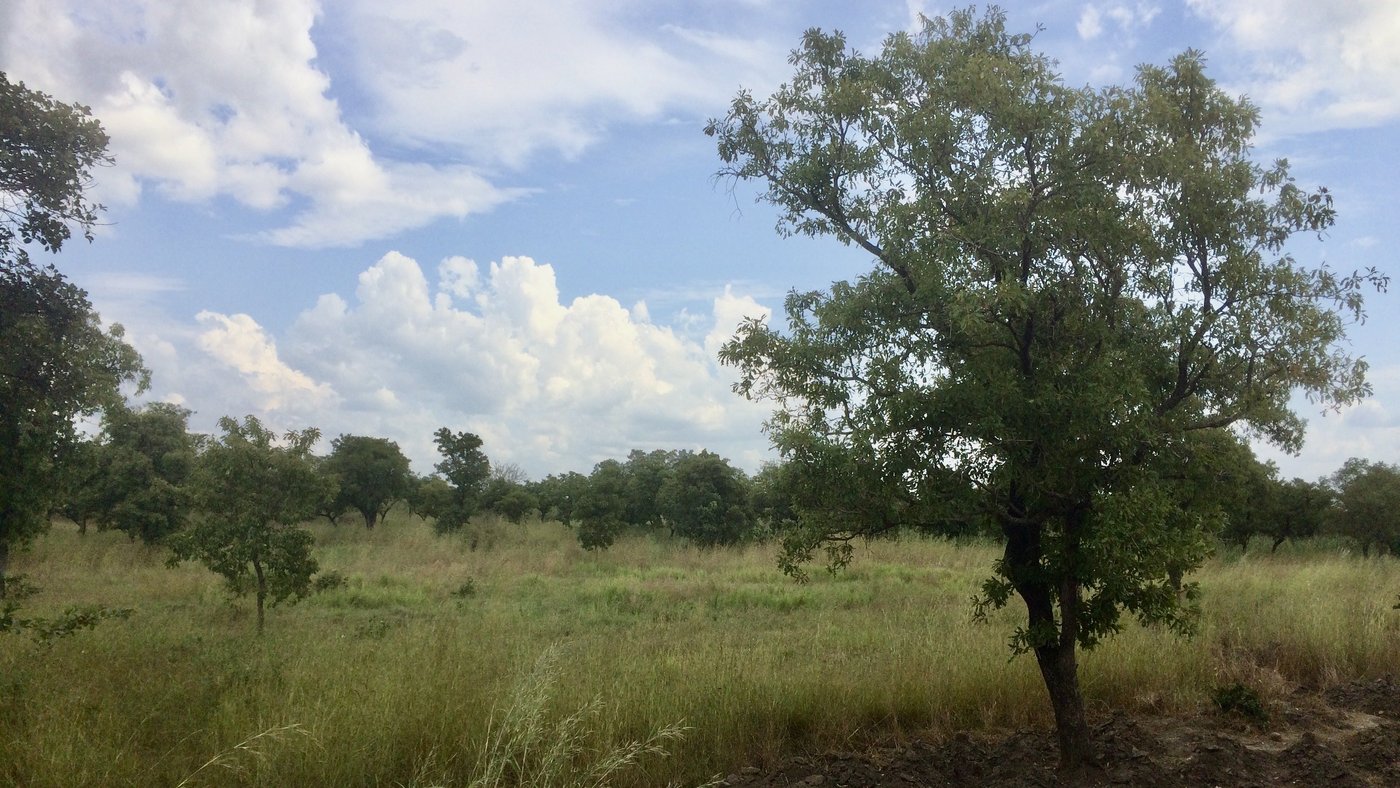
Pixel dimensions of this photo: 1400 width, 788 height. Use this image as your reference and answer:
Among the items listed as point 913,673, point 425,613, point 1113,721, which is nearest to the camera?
point 1113,721

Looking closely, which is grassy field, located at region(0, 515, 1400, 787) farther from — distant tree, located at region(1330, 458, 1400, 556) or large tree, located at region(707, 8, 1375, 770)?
distant tree, located at region(1330, 458, 1400, 556)

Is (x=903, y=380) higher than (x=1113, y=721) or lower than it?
higher

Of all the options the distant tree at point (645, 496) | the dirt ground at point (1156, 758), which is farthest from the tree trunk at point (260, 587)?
the distant tree at point (645, 496)

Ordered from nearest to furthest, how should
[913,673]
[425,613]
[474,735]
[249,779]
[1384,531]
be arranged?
[249,779], [474,735], [913,673], [425,613], [1384,531]

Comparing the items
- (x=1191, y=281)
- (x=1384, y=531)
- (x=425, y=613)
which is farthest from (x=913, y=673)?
(x=1384, y=531)

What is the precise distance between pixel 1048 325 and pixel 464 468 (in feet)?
89.0

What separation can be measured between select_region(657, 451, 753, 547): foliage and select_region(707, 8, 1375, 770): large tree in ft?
63.5

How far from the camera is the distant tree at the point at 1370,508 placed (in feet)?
70.7

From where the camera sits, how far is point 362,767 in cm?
525

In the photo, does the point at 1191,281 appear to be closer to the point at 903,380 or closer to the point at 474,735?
the point at 903,380

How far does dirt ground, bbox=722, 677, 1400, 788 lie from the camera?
5.56 m

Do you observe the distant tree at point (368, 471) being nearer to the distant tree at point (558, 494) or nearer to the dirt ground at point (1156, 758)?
the distant tree at point (558, 494)

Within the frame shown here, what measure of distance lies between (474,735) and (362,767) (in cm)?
74

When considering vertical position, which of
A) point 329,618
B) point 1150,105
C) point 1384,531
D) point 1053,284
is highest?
point 1150,105
